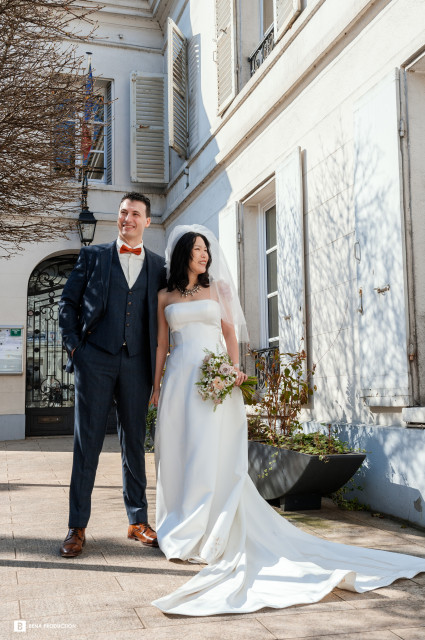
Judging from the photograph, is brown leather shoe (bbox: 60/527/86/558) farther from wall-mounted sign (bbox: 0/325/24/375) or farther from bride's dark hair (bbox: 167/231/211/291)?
wall-mounted sign (bbox: 0/325/24/375)

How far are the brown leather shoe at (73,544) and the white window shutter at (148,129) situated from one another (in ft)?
27.3

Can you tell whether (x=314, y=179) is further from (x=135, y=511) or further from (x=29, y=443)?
(x=29, y=443)

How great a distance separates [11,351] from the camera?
10805 millimetres

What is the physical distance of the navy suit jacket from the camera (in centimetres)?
388

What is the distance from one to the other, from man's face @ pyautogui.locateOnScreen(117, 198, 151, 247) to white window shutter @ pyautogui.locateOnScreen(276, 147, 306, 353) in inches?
91.0

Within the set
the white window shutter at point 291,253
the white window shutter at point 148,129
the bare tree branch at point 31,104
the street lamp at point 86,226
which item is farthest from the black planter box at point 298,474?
the white window shutter at point 148,129

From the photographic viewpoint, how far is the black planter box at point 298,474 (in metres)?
4.49

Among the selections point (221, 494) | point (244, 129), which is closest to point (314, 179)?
point (244, 129)

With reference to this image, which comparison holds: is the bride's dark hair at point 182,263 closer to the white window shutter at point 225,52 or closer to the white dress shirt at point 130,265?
the white dress shirt at point 130,265

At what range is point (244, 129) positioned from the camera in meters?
7.61

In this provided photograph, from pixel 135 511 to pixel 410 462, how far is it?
1.78m

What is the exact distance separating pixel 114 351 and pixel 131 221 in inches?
31.2

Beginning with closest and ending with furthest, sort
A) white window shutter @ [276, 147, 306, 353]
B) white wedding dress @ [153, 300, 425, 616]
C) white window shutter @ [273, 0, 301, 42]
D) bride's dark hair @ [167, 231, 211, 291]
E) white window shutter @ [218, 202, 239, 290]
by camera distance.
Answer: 1. white wedding dress @ [153, 300, 425, 616]
2. bride's dark hair @ [167, 231, 211, 291]
3. white window shutter @ [276, 147, 306, 353]
4. white window shutter @ [273, 0, 301, 42]
5. white window shutter @ [218, 202, 239, 290]

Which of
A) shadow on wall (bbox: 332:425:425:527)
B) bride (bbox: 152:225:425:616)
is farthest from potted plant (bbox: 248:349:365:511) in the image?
bride (bbox: 152:225:425:616)
